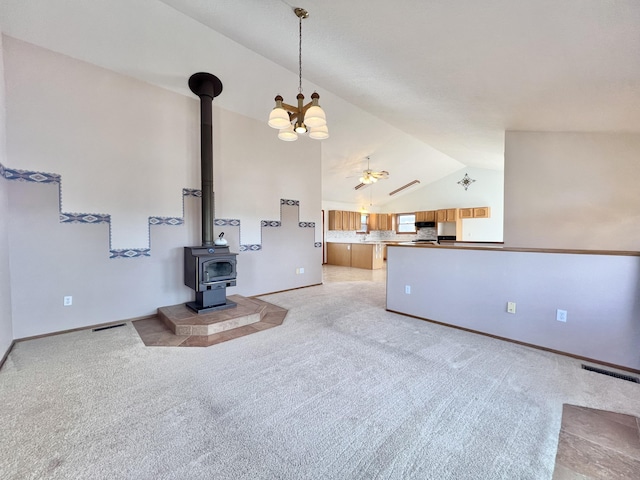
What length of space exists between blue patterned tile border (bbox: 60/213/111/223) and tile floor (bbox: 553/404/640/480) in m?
4.56

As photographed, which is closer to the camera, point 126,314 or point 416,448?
point 416,448

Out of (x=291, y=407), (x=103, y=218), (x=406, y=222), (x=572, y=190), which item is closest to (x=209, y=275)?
(x=103, y=218)

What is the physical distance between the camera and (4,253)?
8.80ft

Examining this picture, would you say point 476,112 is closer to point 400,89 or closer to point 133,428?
point 400,89

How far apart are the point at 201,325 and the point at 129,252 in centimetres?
145

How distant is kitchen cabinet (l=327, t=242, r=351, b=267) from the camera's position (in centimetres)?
889

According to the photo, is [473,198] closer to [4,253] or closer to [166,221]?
[166,221]

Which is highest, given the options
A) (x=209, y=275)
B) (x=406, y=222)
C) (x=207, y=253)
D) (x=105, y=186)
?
(x=105, y=186)

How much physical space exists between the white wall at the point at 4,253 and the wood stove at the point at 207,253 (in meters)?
1.67

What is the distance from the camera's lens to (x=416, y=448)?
1.51 m

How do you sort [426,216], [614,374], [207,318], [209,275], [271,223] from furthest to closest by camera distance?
[426,216] → [271,223] → [209,275] → [207,318] → [614,374]

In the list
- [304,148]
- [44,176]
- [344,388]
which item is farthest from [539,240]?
[44,176]

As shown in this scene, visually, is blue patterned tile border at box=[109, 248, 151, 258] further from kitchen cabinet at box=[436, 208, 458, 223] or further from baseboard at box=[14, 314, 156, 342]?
kitchen cabinet at box=[436, 208, 458, 223]

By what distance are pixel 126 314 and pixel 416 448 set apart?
12.2ft
